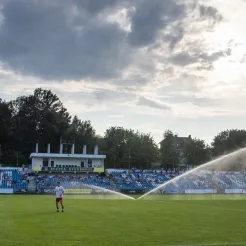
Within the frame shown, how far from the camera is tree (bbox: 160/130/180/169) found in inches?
4715

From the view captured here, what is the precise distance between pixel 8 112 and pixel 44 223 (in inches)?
4055

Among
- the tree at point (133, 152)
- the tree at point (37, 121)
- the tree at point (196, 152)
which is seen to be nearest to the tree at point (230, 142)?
the tree at point (196, 152)

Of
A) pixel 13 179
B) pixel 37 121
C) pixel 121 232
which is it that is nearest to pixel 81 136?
pixel 37 121

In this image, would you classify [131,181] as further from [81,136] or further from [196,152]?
[81,136]

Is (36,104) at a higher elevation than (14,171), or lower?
higher

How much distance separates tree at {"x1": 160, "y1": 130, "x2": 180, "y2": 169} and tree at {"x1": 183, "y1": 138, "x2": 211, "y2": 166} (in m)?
3.83

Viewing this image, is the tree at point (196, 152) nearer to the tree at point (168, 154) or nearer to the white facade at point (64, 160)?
the tree at point (168, 154)

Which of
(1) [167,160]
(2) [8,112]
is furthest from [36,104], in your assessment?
(1) [167,160]

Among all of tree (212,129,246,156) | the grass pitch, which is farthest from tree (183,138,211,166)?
the grass pitch

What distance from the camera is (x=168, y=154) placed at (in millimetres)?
119750

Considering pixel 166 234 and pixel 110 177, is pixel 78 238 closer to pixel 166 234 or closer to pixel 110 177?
pixel 166 234

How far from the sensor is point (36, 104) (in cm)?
12306

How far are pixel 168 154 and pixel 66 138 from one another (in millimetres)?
30745

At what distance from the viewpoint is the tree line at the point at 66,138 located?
115438 mm
